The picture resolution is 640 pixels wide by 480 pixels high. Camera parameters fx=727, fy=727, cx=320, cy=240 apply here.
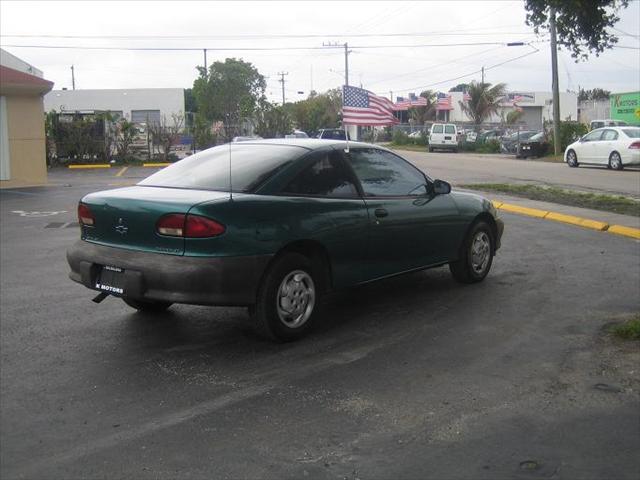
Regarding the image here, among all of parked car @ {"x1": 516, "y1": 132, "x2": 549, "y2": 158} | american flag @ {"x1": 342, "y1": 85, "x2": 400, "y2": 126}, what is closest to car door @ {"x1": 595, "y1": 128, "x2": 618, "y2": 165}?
parked car @ {"x1": 516, "y1": 132, "x2": 549, "y2": 158}

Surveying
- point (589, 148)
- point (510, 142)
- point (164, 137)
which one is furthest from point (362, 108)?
point (510, 142)

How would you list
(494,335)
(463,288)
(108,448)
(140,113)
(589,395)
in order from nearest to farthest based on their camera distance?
1. (108,448)
2. (589,395)
3. (494,335)
4. (463,288)
5. (140,113)

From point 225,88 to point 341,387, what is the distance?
223 ft

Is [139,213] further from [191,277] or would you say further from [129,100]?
[129,100]

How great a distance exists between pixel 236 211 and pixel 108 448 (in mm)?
1958

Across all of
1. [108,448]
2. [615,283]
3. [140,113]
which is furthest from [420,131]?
[108,448]

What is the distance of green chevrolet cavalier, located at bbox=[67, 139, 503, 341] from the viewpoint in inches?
203

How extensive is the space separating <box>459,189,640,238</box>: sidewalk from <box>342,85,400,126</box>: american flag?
4.11m

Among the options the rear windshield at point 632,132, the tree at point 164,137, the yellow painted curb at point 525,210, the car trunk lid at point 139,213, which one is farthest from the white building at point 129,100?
the car trunk lid at point 139,213

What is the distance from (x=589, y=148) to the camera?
27.2m

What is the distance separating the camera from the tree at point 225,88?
6788 centimetres

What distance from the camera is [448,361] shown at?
5.26 m

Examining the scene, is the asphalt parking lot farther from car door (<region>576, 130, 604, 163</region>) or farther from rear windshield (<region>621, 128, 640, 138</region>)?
car door (<region>576, 130, 604, 163</region>)

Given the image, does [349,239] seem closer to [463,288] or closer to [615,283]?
[463,288]
